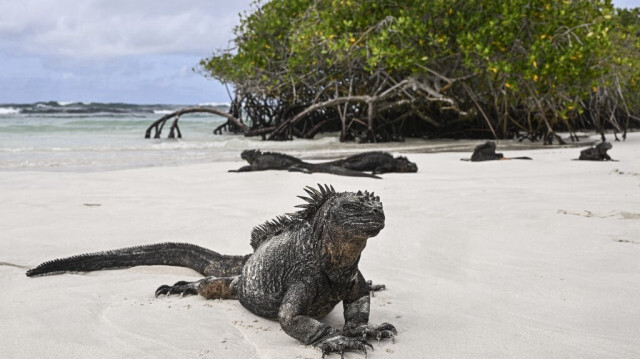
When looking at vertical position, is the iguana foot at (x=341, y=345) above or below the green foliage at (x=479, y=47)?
below

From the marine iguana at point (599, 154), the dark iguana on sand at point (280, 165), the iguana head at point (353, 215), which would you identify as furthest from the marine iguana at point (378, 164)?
the iguana head at point (353, 215)

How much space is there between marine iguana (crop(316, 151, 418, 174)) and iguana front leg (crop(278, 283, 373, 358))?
258 inches

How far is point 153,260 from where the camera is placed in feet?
12.8

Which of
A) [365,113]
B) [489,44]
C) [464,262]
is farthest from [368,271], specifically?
[365,113]

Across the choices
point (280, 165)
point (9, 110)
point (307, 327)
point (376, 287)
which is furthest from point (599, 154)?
point (9, 110)

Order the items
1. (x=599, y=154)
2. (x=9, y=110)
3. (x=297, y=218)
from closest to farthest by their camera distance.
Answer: (x=297, y=218)
(x=599, y=154)
(x=9, y=110)

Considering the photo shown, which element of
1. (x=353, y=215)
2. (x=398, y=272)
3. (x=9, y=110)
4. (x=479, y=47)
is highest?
(x=479, y=47)

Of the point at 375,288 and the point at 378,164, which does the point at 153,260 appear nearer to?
the point at 375,288

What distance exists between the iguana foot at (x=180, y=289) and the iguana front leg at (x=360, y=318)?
3.10ft

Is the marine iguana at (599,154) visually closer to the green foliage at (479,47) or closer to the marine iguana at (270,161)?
the green foliage at (479,47)

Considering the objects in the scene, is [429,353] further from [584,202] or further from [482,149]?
[482,149]

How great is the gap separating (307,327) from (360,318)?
0.96 ft

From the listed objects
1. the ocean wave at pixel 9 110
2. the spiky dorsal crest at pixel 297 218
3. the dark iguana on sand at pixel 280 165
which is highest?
the ocean wave at pixel 9 110

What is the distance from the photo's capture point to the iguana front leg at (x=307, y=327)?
7.95ft
